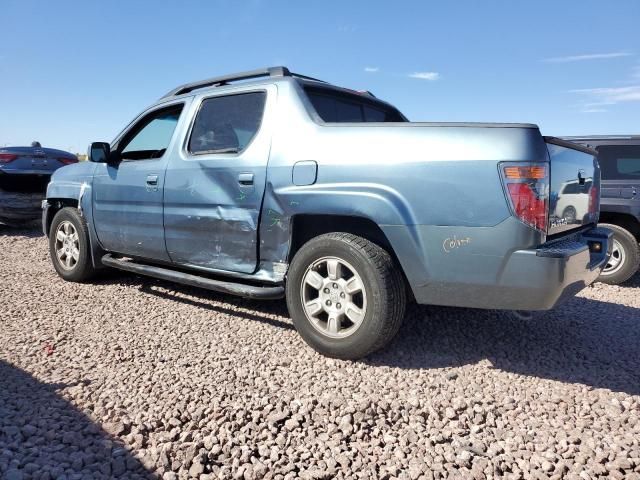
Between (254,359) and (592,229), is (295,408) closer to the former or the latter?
(254,359)

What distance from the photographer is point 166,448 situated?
210 centimetres

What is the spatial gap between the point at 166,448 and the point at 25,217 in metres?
7.86

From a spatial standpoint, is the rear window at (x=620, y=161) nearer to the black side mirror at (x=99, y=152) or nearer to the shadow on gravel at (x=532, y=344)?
the shadow on gravel at (x=532, y=344)

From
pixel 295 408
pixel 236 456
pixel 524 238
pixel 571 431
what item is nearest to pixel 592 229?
pixel 524 238

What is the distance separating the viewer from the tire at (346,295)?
2838 mm

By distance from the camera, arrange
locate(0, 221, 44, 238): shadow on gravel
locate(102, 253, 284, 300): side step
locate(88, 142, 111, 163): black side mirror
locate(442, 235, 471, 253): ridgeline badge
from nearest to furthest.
Result: 1. locate(442, 235, 471, 253): ridgeline badge
2. locate(102, 253, 284, 300): side step
3. locate(88, 142, 111, 163): black side mirror
4. locate(0, 221, 44, 238): shadow on gravel

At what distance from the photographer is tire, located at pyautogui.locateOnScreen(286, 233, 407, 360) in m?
2.84

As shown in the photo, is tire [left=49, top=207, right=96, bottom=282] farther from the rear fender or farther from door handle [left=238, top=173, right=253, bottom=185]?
the rear fender

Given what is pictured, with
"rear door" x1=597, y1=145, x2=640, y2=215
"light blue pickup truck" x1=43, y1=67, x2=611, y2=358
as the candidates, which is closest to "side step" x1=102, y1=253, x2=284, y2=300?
"light blue pickup truck" x1=43, y1=67, x2=611, y2=358

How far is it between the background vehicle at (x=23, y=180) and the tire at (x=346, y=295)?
7166 mm

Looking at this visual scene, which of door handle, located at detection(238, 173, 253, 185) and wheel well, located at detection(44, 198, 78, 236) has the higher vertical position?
door handle, located at detection(238, 173, 253, 185)

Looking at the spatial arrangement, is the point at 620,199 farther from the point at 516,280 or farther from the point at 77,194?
the point at 77,194

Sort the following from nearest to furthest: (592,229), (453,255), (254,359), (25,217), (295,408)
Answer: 1. (295,408)
2. (453,255)
3. (254,359)
4. (592,229)
5. (25,217)

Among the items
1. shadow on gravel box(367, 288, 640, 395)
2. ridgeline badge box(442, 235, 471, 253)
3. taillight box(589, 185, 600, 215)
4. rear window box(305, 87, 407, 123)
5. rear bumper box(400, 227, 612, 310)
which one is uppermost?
rear window box(305, 87, 407, 123)
